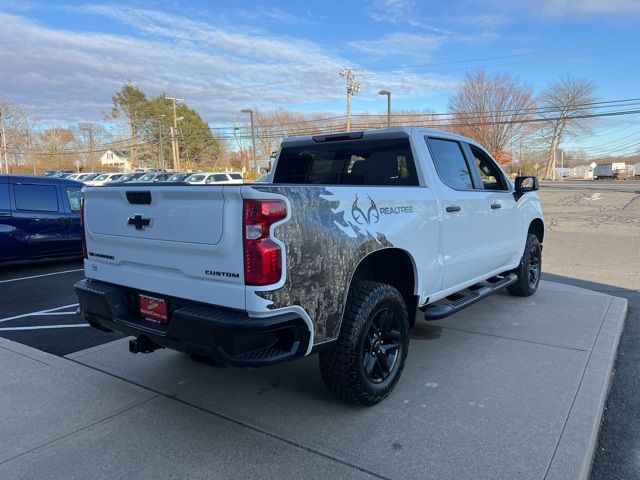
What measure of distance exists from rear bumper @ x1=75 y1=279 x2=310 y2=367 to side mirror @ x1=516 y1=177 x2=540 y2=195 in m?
3.98

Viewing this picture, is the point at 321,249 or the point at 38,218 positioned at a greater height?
the point at 321,249

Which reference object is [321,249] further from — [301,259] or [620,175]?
[620,175]

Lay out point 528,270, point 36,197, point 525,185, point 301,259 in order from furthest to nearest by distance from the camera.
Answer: point 36,197 → point 528,270 → point 525,185 → point 301,259

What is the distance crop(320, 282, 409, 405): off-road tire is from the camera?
3.20 metres

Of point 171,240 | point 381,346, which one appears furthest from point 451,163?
point 171,240

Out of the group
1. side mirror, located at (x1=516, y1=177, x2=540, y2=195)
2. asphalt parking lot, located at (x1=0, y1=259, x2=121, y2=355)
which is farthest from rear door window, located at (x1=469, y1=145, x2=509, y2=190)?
asphalt parking lot, located at (x1=0, y1=259, x2=121, y2=355)

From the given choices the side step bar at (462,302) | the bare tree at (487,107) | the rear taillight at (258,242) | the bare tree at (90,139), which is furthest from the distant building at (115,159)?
the rear taillight at (258,242)

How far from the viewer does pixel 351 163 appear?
471 centimetres

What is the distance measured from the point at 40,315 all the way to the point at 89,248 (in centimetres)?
301

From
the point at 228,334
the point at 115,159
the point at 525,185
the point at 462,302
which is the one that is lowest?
the point at 462,302

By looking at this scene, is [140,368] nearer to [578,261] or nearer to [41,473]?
[41,473]

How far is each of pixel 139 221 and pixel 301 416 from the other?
1682 mm

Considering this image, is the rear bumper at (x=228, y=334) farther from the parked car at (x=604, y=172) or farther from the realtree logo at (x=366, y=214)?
the parked car at (x=604, y=172)

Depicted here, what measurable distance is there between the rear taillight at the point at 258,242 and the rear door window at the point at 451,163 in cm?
226
